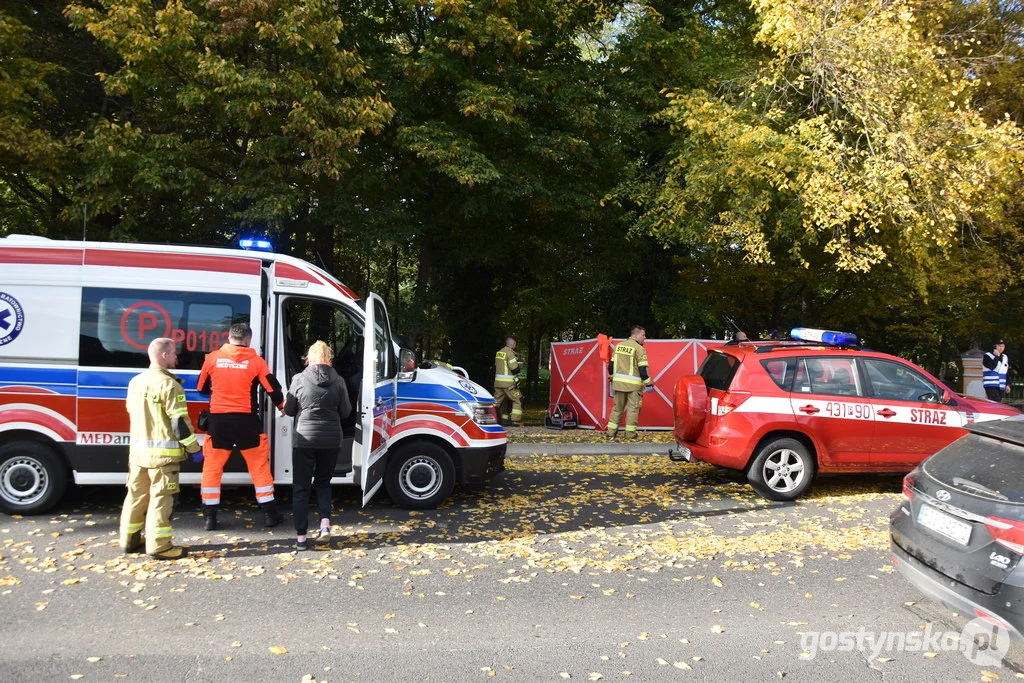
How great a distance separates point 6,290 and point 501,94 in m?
Answer: 9.52

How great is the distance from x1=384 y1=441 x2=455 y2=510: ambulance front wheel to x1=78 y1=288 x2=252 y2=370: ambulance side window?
2.13 m

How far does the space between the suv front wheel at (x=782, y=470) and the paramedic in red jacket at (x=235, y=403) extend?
5295mm

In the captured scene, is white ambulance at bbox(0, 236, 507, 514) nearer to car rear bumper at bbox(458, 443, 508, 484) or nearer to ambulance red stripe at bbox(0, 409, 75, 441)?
ambulance red stripe at bbox(0, 409, 75, 441)

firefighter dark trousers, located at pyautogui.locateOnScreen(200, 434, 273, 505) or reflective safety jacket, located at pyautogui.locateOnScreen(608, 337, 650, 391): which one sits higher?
reflective safety jacket, located at pyautogui.locateOnScreen(608, 337, 650, 391)

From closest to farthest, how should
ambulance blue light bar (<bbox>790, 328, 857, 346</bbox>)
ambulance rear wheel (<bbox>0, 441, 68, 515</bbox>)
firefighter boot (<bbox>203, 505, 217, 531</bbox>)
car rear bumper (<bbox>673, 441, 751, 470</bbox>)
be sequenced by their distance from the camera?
firefighter boot (<bbox>203, 505, 217, 531</bbox>), ambulance rear wheel (<bbox>0, 441, 68, 515</bbox>), car rear bumper (<bbox>673, 441, 751, 470</bbox>), ambulance blue light bar (<bbox>790, 328, 857, 346</bbox>)

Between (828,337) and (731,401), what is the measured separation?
1757 mm

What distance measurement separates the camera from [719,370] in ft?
30.2

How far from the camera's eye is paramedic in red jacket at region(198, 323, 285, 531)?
662 centimetres

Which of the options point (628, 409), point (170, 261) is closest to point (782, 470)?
point (628, 409)

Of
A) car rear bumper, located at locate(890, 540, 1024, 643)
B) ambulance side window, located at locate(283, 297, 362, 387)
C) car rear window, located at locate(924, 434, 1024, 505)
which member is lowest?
car rear bumper, located at locate(890, 540, 1024, 643)

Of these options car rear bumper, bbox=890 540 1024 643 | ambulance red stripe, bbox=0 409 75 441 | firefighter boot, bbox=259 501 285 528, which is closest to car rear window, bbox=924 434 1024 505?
car rear bumper, bbox=890 540 1024 643

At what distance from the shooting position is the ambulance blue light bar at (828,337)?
30.6 feet

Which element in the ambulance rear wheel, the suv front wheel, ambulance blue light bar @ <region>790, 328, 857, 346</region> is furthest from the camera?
ambulance blue light bar @ <region>790, 328, 857, 346</region>

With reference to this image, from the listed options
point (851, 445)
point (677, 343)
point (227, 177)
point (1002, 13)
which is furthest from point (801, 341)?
point (1002, 13)
